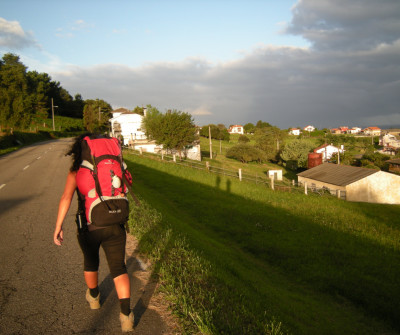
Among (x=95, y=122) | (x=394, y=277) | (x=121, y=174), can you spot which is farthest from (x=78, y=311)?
(x=95, y=122)

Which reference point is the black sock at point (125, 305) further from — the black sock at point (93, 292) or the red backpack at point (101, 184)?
the red backpack at point (101, 184)

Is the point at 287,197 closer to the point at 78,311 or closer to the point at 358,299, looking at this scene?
the point at 358,299

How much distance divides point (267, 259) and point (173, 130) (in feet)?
122

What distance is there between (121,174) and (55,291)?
2191 millimetres

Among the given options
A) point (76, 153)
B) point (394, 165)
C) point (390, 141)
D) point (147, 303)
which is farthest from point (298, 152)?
point (76, 153)

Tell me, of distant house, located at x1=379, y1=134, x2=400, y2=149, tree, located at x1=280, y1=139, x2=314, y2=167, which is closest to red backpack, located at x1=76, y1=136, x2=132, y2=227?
tree, located at x1=280, y1=139, x2=314, y2=167

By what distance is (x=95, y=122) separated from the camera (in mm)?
79438

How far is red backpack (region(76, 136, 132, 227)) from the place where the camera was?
123 inches

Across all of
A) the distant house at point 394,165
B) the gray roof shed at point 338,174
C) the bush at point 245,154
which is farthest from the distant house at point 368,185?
the bush at point 245,154

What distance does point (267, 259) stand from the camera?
1206 centimetres

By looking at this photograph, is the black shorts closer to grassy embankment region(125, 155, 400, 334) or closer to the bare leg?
the bare leg

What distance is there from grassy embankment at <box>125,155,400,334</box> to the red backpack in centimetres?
144

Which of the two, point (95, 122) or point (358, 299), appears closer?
point (358, 299)

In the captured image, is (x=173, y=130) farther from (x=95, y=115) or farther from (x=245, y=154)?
(x=95, y=115)
